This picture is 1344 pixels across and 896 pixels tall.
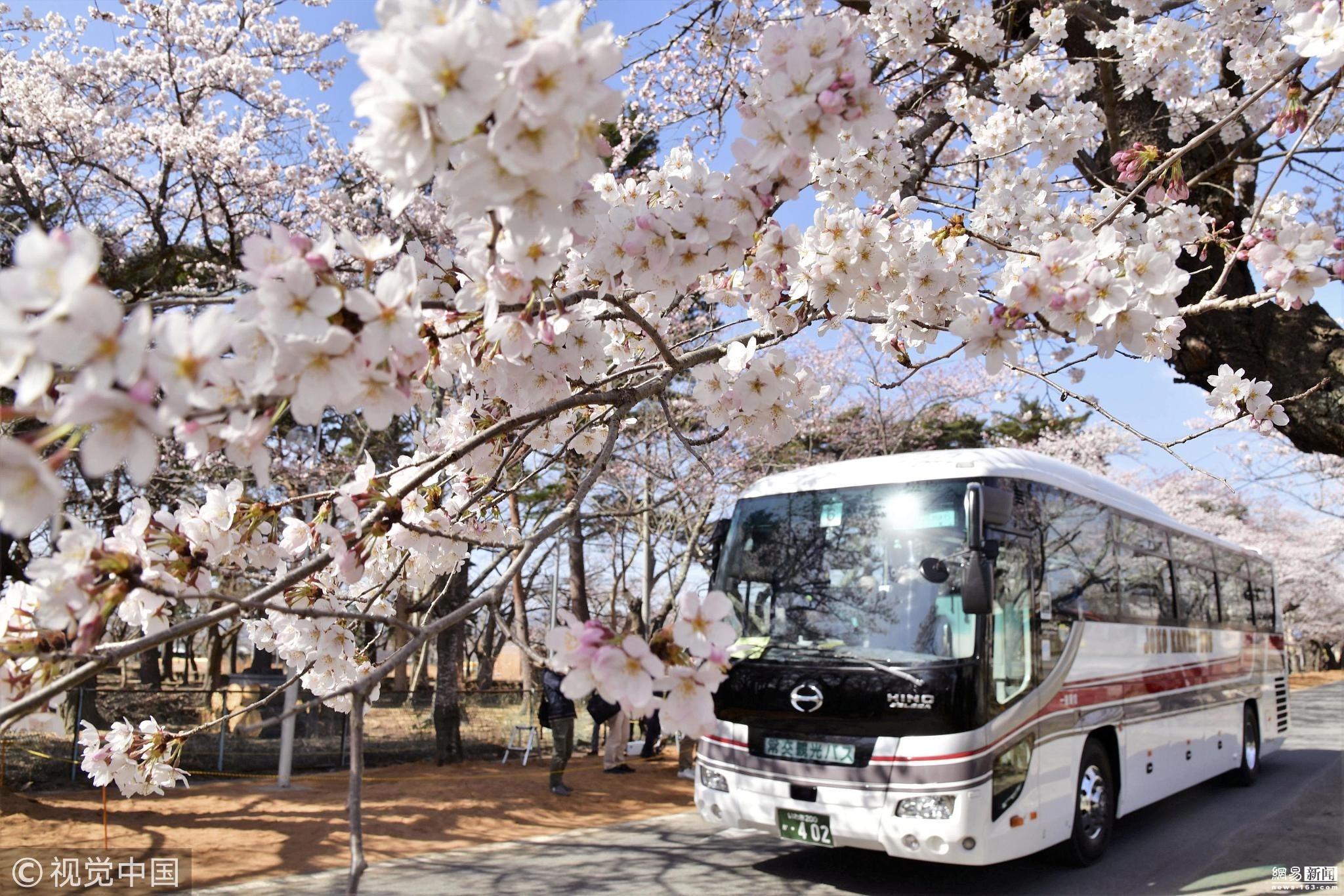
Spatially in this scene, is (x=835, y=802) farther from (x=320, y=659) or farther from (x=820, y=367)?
(x=820, y=367)

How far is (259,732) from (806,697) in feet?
18.1

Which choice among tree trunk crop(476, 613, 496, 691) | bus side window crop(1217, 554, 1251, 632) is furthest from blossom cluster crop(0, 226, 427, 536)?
tree trunk crop(476, 613, 496, 691)

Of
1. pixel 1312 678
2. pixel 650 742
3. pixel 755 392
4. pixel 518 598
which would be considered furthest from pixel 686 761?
pixel 1312 678

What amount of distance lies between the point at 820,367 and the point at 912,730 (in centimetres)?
1009

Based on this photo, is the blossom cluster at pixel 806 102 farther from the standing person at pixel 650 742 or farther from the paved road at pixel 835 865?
the standing person at pixel 650 742

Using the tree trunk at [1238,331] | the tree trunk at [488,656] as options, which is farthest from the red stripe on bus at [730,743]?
the tree trunk at [488,656]

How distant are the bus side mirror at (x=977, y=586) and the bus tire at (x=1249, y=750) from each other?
6744mm

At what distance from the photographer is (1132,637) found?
6387 mm

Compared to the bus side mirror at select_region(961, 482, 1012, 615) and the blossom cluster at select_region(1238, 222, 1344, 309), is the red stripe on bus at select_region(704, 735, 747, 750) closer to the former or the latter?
the bus side mirror at select_region(961, 482, 1012, 615)

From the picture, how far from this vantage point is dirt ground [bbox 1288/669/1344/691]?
28141mm

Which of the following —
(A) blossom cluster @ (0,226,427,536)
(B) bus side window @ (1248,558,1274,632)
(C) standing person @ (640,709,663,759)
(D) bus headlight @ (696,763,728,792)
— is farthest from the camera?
(C) standing person @ (640,709,663,759)

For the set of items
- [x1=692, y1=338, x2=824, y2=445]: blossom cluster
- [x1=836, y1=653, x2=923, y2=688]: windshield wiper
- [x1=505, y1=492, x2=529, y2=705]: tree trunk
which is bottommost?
[x1=836, y1=653, x2=923, y2=688]: windshield wiper

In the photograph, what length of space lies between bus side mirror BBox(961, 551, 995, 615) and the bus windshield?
321mm

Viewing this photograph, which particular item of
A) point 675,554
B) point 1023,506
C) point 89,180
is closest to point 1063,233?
point 1023,506
